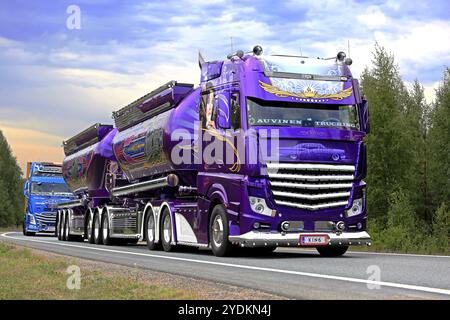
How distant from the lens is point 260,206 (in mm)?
13633

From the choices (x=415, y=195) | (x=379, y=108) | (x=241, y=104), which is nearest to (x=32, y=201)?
(x=379, y=108)

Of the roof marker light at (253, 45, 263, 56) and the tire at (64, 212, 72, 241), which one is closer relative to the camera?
the roof marker light at (253, 45, 263, 56)

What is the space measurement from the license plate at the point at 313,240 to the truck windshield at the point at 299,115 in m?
2.24

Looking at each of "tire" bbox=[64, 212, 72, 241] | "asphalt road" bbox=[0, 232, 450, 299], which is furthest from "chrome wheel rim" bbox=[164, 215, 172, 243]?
"tire" bbox=[64, 212, 72, 241]

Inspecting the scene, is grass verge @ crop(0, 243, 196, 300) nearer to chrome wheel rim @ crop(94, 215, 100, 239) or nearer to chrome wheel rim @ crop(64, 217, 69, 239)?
chrome wheel rim @ crop(94, 215, 100, 239)

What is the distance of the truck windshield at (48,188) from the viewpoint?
40.7 m

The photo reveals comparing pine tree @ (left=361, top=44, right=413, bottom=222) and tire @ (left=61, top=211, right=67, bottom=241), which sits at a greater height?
pine tree @ (left=361, top=44, right=413, bottom=222)

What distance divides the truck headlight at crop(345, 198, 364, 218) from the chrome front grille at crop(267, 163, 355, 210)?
25 cm

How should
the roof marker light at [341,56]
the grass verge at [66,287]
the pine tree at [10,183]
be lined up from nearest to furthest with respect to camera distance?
the grass verge at [66,287]
the roof marker light at [341,56]
the pine tree at [10,183]

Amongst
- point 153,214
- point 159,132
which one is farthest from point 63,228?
point 159,132

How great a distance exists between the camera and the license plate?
1375cm

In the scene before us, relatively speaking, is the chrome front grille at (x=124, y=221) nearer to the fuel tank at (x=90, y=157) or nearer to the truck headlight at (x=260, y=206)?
the fuel tank at (x=90, y=157)

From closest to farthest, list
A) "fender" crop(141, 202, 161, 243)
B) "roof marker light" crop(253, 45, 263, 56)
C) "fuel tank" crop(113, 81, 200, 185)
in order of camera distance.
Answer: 1. "roof marker light" crop(253, 45, 263, 56)
2. "fuel tank" crop(113, 81, 200, 185)
3. "fender" crop(141, 202, 161, 243)

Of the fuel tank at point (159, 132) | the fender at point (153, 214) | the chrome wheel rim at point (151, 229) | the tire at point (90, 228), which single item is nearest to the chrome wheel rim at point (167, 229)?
the fender at point (153, 214)
